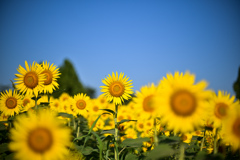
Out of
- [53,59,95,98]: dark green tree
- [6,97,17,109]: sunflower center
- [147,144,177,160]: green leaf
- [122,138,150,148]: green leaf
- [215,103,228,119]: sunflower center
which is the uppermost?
[53,59,95,98]: dark green tree

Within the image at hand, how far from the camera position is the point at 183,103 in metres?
1.69

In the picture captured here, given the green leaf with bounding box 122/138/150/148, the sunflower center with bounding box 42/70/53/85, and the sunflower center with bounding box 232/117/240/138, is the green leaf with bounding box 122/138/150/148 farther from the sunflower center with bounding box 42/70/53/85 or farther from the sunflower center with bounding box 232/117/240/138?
the sunflower center with bounding box 42/70/53/85

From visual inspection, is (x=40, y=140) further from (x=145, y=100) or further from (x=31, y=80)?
(x=31, y=80)

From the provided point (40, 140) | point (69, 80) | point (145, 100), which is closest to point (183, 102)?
point (145, 100)

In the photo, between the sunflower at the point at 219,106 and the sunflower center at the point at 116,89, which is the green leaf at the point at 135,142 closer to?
the sunflower at the point at 219,106

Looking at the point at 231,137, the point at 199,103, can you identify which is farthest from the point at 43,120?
the point at 231,137

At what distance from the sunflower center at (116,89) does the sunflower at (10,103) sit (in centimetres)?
220

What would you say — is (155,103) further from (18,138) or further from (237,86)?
(237,86)

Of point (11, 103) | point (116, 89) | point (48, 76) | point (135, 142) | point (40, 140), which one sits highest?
point (48, 76)

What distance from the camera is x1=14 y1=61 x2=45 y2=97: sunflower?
3135 mm

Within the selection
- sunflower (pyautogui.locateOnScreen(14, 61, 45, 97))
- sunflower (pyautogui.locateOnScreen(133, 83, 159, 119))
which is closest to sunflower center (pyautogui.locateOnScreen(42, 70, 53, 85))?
sunflower (pyautogui.locateOnScreen(14, 61, 45, 97))

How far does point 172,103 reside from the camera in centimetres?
171

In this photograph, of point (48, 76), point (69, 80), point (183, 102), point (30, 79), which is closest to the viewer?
point (183, 102)

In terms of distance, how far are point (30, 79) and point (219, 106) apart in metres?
3.27
